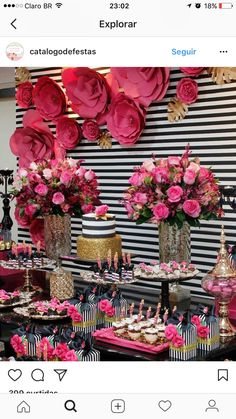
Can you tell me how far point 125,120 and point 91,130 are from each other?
381 mm

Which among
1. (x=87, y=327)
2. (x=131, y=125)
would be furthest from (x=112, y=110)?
(x=87, y=327)

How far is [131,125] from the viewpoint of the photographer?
12.8 ft

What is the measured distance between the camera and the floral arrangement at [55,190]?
277cm

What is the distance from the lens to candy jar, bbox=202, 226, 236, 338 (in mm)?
1999

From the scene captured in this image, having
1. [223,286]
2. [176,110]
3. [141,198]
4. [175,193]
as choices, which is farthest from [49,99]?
[223,286]

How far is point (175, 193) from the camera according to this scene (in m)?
2.40

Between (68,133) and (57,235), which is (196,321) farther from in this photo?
(68,133)

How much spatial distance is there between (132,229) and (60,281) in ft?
4.93

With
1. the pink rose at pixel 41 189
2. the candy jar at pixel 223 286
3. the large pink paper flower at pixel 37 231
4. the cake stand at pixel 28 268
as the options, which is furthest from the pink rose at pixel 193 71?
the candy jar at pixel 223 286

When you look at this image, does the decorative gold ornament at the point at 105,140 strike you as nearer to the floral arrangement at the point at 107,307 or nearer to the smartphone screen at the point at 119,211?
the smartphone screen at the point at 119,211

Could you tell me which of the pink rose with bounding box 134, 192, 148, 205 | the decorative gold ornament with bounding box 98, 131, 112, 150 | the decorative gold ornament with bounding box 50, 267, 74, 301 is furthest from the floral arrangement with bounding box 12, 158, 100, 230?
the decorative gold ornament with bounding box 98, 131, 112, 150
